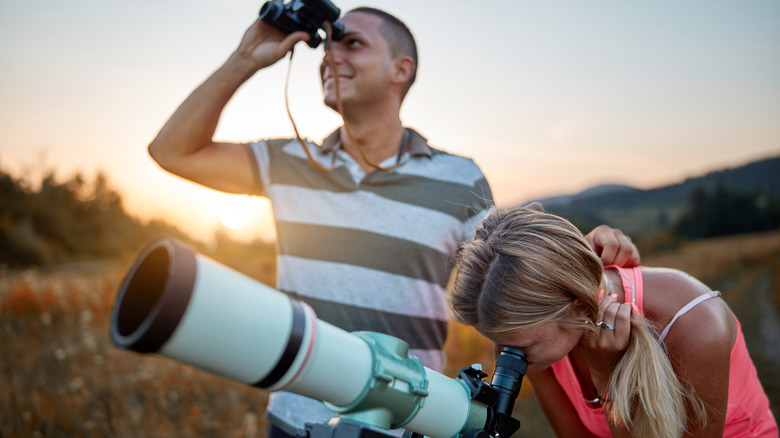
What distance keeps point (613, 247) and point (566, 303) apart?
1.33ft

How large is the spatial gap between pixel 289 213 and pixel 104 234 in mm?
27108

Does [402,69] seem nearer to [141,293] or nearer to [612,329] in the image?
[612,329]

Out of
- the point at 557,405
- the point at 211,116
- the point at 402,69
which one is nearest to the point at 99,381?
→ the point at 211,116

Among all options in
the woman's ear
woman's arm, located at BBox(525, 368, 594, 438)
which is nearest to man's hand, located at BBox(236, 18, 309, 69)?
the woman's ear

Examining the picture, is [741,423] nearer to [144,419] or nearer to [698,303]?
[698,303]

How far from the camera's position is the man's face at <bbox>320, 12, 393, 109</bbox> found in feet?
7.81

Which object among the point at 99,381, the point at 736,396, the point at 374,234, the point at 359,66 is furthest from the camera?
the point at 99,381

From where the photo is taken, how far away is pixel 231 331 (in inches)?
34.2

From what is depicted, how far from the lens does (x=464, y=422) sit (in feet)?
4.58

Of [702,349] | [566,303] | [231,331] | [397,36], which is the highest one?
[397,36]

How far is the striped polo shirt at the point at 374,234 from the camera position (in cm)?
217

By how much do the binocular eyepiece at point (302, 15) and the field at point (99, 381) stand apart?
3033mm

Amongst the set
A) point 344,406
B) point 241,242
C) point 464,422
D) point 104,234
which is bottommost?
point 104,234

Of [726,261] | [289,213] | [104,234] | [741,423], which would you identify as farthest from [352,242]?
[104,234]
